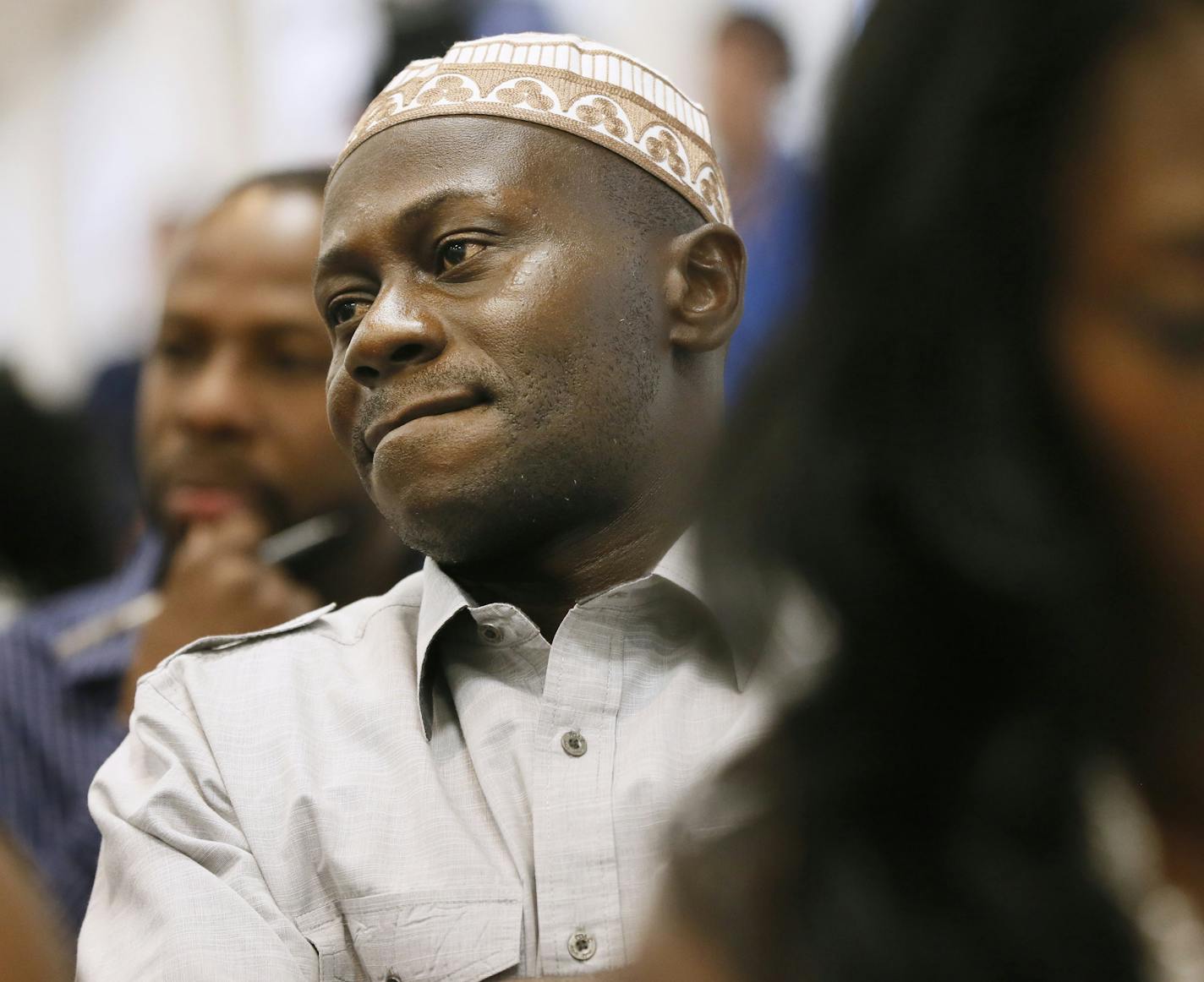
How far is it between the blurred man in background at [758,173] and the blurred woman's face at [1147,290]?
16 cm

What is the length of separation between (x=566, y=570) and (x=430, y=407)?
0.69 ft

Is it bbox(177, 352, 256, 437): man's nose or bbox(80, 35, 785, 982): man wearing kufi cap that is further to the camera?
bbox(177, 352, 256, 437): man's nose

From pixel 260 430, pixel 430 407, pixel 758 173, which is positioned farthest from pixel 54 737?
pixel 758 173

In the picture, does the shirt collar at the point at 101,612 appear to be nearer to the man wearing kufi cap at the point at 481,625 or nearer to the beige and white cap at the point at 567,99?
the man wearing kufi cap at the point at 481,625

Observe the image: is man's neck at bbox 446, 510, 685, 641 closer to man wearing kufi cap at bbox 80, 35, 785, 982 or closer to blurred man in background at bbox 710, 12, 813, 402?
man wearing kufi cap at bbox 80, 35, 785, 982

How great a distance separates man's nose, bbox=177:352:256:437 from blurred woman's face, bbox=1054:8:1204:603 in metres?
1.58

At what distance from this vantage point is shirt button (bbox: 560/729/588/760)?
1.51m

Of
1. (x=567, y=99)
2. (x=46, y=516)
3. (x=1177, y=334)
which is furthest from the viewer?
(x=46, y=516)

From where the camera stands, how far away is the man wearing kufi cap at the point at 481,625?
56.7 inches

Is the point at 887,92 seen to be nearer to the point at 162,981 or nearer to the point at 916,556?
the point at 916,556

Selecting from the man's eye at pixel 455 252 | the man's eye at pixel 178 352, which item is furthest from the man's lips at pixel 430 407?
the man's eye at pixel 178 352

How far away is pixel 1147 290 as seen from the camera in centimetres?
88

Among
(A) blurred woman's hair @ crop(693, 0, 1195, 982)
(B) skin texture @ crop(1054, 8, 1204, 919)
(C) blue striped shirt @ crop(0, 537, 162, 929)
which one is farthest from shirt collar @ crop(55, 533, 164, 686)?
(B) skin texture @ crop(1054, 8, 1204, 919)

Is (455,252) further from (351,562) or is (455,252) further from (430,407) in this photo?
(351,562)
